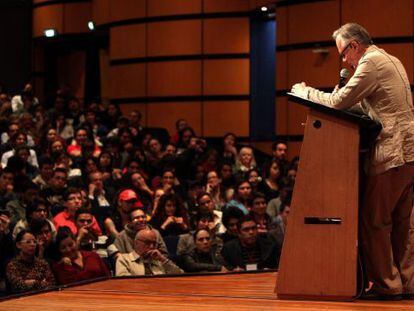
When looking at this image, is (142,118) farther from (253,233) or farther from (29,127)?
(253,233)

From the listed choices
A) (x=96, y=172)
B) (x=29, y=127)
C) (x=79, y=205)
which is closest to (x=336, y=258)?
(x=79, y=205)

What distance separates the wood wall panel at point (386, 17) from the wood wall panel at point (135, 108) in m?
3.65

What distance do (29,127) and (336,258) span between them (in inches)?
276

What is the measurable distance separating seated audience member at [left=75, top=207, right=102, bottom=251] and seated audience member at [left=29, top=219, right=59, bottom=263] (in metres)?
0.44

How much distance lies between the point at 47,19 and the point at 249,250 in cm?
949

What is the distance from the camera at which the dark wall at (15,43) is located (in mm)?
16531

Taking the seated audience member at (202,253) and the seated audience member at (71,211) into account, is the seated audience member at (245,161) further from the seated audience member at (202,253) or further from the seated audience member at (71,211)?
the seated audience member at (202,253)

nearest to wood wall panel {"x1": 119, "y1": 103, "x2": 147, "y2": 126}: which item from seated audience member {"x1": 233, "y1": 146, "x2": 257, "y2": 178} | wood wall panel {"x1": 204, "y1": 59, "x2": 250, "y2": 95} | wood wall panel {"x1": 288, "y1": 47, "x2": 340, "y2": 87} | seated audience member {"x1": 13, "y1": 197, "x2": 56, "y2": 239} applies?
wood wall panel {"x1": 204, "y1": 59, "x2": 250, "y2": 95}

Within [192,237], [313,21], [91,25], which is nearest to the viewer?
[192,237]

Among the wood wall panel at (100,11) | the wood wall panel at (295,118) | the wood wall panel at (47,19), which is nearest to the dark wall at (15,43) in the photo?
the wood wall panel at (47,19)

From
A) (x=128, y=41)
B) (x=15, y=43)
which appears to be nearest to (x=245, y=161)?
(x=128, y=41)

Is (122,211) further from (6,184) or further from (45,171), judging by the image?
(45,171)

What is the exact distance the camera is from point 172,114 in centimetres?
1207

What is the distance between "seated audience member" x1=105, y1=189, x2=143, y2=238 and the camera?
23.1 ft
